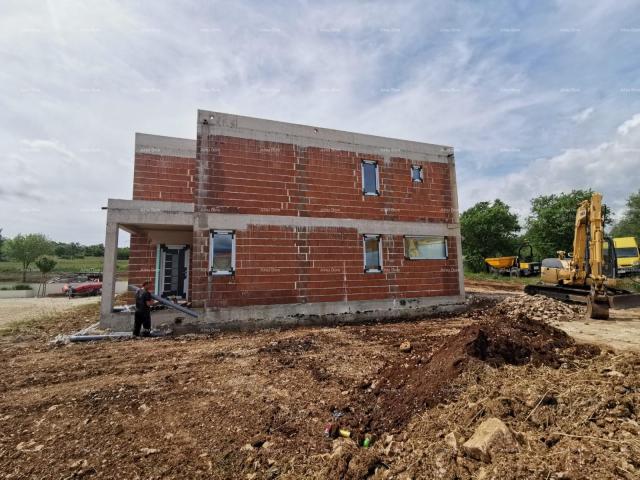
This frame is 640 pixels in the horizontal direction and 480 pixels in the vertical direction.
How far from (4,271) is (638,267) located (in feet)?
205

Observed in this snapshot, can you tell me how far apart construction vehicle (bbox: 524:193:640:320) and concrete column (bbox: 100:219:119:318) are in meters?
15.0

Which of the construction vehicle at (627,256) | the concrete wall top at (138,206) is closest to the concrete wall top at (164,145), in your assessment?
the concrete wall top at (138,206)

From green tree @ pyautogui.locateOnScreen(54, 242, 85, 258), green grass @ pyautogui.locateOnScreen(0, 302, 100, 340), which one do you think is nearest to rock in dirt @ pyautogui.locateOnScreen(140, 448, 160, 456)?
green grass @ pyautogui.locateOnScreen(0, 302, 100, 340)

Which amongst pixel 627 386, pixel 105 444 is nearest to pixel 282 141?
pixel 105 444

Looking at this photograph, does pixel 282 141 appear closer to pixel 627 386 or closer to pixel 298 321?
pixel 298 321

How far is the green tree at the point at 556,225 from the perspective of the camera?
29.2 m

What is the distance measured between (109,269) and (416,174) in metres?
11.3

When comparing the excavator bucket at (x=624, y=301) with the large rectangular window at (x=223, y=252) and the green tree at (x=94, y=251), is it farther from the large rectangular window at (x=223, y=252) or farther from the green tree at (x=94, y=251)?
the green tree at (x=94, y=251)

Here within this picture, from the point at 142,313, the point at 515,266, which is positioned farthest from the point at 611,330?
the point at 515,266

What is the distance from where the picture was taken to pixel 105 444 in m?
3.52

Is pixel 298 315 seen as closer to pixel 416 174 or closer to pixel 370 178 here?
pixel 370 178

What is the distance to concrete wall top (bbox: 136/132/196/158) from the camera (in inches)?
461

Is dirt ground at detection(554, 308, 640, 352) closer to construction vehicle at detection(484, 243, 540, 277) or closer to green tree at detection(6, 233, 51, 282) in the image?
Result: construction vehicle at detection(484, 243, 540, 277)

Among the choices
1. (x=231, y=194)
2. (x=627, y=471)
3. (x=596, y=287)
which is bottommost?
(x=627, y=471)
